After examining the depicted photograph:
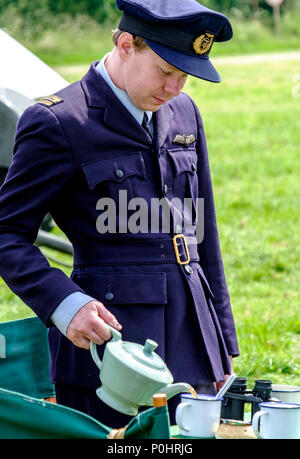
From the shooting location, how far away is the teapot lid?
219cm

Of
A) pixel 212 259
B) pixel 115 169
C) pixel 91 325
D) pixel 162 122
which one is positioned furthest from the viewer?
pixel 212 259

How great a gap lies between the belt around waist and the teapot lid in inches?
17.7

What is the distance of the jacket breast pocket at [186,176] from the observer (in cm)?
279

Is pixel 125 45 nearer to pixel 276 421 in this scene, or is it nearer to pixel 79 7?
pixel 276 421

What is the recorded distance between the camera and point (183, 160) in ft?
9.30

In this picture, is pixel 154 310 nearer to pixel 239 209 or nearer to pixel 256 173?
pixel 239 209

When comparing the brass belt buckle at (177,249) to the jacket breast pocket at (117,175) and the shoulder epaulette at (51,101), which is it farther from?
the shoulder epaulette at (51,101)

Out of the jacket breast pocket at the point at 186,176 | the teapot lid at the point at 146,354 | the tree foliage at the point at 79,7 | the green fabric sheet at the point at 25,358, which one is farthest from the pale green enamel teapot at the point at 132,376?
the tree foliage at the point at 79,7

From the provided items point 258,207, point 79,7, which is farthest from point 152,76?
point 79,7

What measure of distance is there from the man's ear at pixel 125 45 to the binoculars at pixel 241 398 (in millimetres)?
949

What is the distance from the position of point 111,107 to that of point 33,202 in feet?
1.19

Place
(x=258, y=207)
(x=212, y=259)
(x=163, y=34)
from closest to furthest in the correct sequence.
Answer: (x=163, y=34)
(x=212, y=259)
(x=258, y=207)

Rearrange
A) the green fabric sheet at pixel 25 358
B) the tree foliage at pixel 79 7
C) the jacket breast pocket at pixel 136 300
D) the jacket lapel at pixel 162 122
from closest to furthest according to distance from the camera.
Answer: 1. the jacket breast pocket at pixel 136 300
2. the jacket lapel at pixel 162 122
3. the green fabric sheet at pixel 25 358
4. the tree foliage at pixel 79 7
